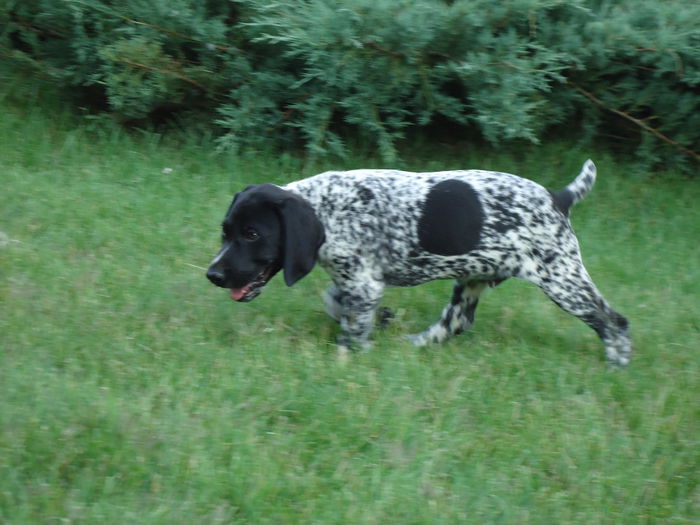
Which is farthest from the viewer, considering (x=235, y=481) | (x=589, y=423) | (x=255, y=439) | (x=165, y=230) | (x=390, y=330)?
(x=165, y=230)

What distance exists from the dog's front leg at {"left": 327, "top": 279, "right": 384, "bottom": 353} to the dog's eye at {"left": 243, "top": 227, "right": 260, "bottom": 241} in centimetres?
65

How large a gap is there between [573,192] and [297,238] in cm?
184

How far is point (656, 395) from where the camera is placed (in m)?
5.26

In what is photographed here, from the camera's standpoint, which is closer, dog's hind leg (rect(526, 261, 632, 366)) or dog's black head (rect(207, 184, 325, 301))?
dog's black head (rect(207, 184, 325, 301))

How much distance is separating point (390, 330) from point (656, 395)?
1.76 meters

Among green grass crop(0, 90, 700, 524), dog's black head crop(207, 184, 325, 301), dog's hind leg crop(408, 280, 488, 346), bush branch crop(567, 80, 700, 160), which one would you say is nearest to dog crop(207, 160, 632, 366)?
dog's black head crop(207, 184, 325, 301)

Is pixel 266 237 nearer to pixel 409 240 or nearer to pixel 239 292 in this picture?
pixel 239 292

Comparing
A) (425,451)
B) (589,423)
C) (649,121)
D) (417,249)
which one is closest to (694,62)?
(649,121)

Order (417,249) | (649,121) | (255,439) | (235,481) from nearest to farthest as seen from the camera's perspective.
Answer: (235,481) → (255,439) → (417,249) → (649,121)

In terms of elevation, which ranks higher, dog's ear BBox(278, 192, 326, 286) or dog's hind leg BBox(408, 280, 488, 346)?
dog's ear BBox(278, 192, 326, 286)

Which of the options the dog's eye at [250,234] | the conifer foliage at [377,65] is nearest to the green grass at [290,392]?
the dog's eye at [250,234]

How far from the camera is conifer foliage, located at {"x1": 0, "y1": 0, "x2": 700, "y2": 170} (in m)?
7.96

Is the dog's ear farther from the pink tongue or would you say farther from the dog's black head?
the pink tongue

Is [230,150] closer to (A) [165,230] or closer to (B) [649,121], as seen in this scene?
(A) [165,230]
